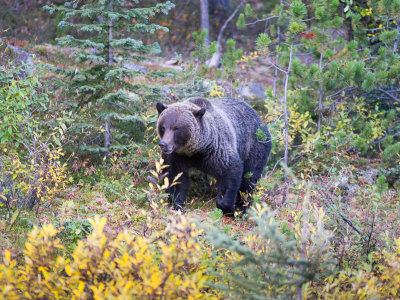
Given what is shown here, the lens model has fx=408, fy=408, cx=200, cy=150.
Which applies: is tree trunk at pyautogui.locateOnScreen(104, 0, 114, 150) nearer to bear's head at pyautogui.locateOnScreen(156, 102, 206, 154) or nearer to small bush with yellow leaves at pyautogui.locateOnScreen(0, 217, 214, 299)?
bear's head at pyautogui.locateOnScreen(156, 102, 206, 154)

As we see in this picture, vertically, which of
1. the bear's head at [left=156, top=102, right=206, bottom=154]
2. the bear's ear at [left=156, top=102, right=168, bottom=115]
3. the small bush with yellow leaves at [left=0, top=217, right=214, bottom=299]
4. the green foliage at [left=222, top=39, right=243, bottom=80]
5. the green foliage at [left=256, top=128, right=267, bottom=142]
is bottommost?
the small bush with yellow leaves at [left=0, top=217, right=214, bottom=299]

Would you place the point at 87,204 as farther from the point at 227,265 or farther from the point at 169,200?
the point at 227,265

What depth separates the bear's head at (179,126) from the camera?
530 cm

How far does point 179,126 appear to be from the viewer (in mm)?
5324

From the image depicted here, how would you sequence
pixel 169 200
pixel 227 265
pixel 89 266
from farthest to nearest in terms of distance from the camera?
pixel 169 200, pixel 227 265, pixel 89 266

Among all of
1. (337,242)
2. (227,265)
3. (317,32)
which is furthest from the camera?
(317,32)

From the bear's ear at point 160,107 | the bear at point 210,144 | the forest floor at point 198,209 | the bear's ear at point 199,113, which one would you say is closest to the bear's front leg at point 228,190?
the bear at point 210,144

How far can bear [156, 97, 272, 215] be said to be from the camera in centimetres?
537

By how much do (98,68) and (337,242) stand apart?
4.78 metres

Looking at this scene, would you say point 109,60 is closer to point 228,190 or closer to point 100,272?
point 228,190

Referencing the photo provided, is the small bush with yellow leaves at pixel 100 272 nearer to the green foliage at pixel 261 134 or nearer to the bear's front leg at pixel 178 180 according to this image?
the bear's front leg at pixel 178 180

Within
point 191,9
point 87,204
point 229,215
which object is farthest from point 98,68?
point 191,9

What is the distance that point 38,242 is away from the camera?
3.00 metres

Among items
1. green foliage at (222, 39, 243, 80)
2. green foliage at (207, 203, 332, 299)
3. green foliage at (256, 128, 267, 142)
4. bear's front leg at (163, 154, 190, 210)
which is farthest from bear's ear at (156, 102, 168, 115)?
green foliage at (222, 39, 243, 80)
